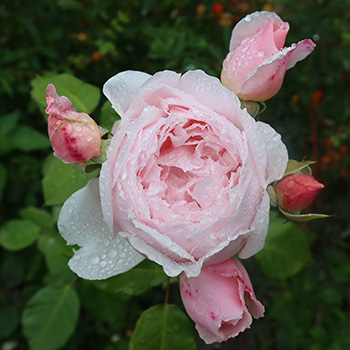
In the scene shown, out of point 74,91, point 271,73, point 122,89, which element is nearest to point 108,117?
point 74,91

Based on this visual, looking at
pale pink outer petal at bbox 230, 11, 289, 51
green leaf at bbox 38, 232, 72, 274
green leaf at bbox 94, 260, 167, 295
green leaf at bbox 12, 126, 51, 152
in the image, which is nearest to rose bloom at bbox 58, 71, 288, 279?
pale pink outer petal at bbox 230, 11, 289, 51

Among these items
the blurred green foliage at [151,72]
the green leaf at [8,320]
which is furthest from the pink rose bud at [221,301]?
the green leaf at [8,320]

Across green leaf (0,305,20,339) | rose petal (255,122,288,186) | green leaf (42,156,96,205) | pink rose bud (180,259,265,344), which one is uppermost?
rose petal (255,122,288,186)

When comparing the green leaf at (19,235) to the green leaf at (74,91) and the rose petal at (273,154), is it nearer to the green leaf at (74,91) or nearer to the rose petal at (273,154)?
the green leaf at (74,91)

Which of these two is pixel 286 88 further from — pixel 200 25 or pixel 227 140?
pixel 227 140

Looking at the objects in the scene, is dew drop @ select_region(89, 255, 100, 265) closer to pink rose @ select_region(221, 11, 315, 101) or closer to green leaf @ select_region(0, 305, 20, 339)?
pink rose @ select_region(221, 11, 315, 101)

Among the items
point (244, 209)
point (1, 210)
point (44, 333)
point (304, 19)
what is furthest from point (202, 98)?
point (1, 210)
